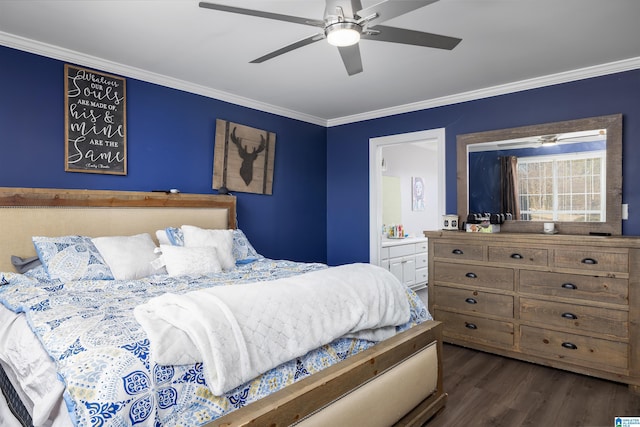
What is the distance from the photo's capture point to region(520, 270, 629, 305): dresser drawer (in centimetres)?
278

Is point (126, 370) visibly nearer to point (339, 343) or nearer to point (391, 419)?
point (339, 343)

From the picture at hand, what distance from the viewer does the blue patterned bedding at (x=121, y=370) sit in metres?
1.18

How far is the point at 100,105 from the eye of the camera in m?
3.10

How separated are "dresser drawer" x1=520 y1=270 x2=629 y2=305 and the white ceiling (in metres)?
1.72

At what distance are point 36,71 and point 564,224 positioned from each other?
4433mm

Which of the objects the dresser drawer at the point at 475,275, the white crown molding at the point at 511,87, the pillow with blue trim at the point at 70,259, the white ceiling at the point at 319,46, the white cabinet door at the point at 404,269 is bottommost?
the white cabinet door at the point at 404,269

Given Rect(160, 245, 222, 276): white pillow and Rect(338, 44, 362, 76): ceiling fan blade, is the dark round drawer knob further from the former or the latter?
Rect(160, 245, 222, 276): white pillow

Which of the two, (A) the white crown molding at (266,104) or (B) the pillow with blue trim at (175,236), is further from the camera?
(B) the pillow with blue trim at (175,236)

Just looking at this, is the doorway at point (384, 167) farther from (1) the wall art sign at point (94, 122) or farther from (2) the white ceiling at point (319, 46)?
(1) the wall art sign at point (94, 122)

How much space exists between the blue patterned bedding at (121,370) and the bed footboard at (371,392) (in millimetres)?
63

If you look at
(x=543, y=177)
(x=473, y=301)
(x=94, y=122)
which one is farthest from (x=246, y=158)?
(x=543, y=177)

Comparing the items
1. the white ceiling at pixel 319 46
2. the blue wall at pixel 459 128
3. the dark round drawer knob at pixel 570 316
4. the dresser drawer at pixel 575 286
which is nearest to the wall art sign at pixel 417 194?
the blue wall at pixel 459 128

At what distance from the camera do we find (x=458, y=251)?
3590 mm

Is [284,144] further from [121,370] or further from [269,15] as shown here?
[121,370]
